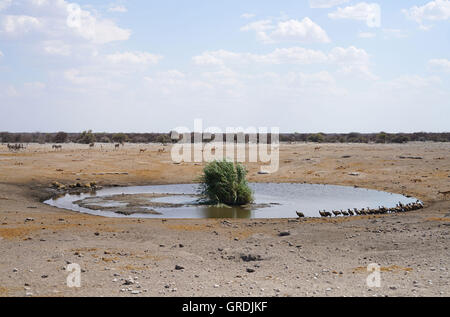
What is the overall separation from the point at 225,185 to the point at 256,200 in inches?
70.0

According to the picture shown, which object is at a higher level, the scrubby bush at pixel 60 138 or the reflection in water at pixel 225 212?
the scrubby bush at pixel 60 138

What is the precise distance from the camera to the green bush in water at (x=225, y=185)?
1891cm

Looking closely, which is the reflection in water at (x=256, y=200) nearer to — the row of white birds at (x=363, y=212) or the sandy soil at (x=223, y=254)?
the row of white birds at (x=363, y=212)

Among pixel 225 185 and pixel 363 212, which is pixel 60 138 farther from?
pixel 363 212

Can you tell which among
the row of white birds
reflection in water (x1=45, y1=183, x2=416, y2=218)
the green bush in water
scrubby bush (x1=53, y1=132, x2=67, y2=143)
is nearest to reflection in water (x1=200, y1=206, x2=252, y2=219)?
reflection in water (x1=45, y1=183, x2=416, y2=218)

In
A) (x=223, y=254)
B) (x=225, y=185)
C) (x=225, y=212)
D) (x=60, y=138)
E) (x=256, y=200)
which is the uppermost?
(x=60, y=138)

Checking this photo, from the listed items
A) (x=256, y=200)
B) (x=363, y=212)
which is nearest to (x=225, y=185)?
(x=256, y=200)

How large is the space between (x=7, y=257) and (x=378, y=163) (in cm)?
2646

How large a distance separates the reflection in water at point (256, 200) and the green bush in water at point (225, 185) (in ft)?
2.20

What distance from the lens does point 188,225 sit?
43.3 ft

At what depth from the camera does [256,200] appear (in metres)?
19.8

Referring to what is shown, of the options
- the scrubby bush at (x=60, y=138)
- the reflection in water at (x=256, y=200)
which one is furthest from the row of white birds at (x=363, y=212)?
the scrubby bush at (x=60, y=138)
